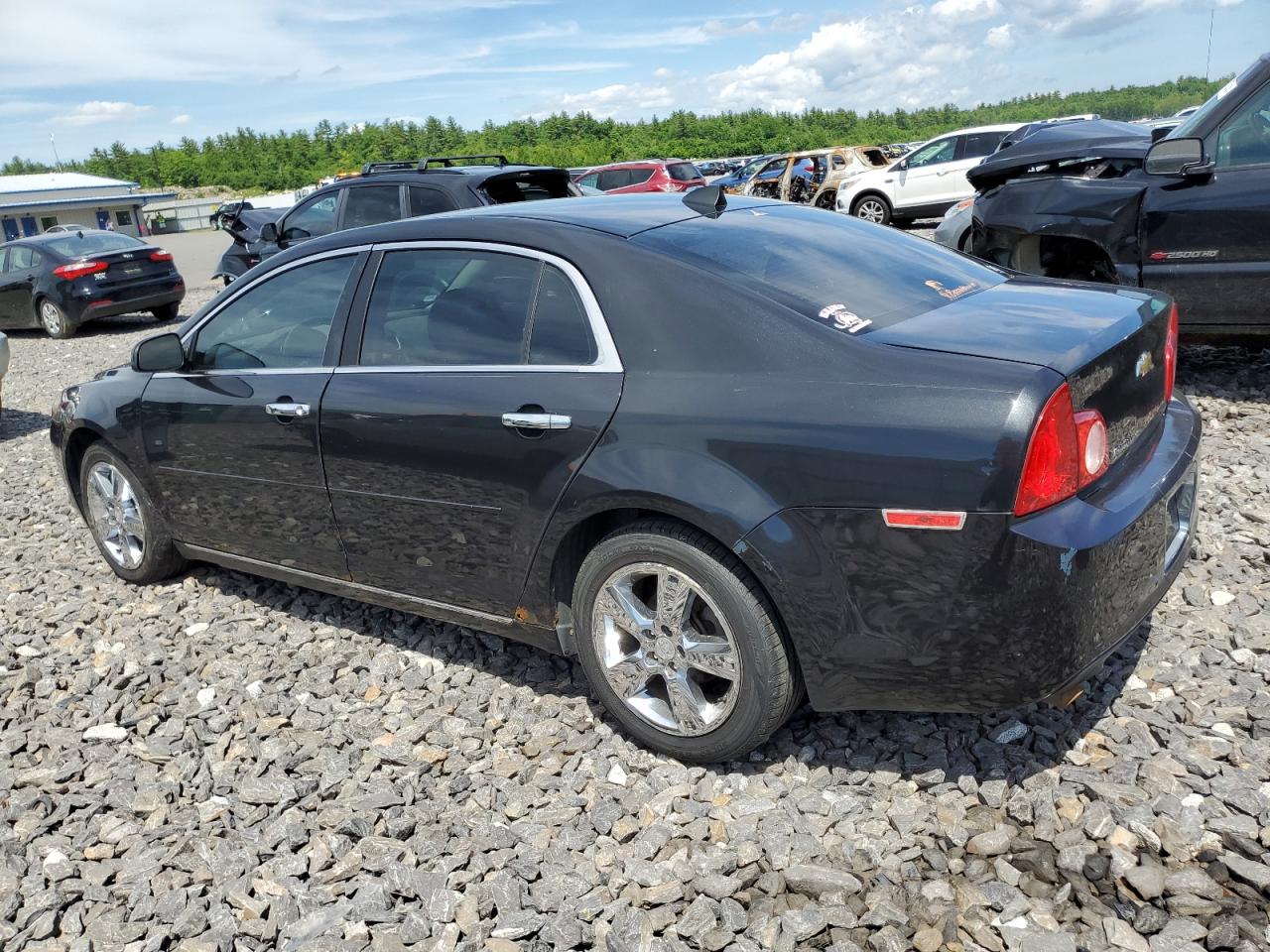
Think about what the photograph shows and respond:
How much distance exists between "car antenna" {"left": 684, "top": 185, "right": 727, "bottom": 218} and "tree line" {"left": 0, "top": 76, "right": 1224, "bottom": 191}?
86334 millimetres

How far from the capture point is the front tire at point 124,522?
4812mm

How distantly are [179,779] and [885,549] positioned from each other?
244 cm

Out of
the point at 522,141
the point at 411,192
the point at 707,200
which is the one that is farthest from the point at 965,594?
the point at 522,141

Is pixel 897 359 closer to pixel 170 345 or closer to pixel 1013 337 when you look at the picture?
pixel 1013 337

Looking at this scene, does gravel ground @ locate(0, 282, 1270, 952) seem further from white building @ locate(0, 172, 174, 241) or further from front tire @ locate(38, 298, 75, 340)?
white building @ locate(0, 172, 174, 241)

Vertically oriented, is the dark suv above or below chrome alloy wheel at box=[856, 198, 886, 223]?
→ above

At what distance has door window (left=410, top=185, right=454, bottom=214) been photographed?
30.7 feet

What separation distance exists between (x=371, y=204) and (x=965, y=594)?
8.99 m

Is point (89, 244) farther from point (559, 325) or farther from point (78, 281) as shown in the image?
point (559, 325)

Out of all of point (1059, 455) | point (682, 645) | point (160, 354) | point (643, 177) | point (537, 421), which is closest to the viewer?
point (1059, 455)

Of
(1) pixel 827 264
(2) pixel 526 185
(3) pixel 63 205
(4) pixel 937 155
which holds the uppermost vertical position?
(2) pixel 526 185

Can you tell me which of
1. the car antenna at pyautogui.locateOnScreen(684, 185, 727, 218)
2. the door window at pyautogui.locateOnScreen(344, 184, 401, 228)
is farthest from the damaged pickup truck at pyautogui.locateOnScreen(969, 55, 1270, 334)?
the door window at pyautogui.locateOnScreen(344, 184, 401, 228)

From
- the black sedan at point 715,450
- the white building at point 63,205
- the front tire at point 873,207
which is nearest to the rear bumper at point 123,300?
the front tire at point 873,207

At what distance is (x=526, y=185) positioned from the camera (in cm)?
954
